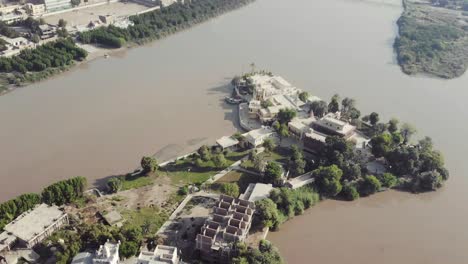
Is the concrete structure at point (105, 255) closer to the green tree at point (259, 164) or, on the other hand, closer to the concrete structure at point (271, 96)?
the green tree at point (259, 164)

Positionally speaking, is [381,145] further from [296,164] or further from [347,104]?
[347,104]

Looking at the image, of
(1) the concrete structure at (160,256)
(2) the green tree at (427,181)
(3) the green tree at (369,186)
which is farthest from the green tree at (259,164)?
(2) the green tree at (427,181)

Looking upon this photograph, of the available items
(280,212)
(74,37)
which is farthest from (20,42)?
(280,212)

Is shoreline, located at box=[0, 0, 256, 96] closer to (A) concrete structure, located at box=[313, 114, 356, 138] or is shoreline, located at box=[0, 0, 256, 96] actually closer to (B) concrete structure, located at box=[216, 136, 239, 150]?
(B) concrete structure, located at box=[216, 136, 239, 150]

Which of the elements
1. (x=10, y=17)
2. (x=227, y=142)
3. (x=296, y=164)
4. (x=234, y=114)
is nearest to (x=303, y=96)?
(x=234, y=114)

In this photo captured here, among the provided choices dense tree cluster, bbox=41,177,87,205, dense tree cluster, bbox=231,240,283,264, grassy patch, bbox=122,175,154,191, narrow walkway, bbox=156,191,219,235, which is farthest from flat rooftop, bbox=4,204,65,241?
dense tree cluster, bbox=231,240,283,264
